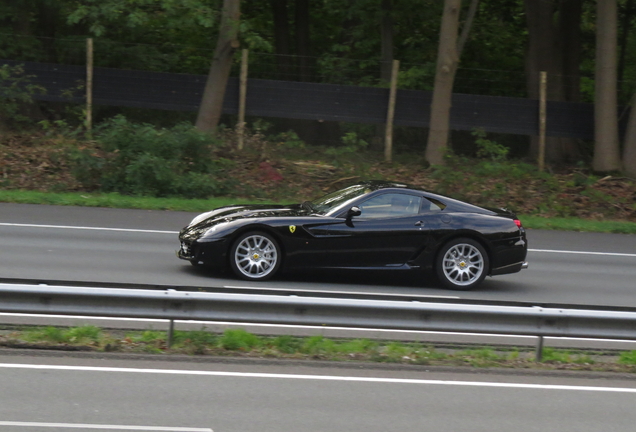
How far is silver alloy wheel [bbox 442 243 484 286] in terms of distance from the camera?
10.9m

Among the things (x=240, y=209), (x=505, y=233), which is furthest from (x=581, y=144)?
(x=240, y=209)

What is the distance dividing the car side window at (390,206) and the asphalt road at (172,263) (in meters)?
0.96

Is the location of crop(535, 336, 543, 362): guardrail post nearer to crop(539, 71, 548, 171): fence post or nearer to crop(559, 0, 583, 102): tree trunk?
crop(539, 71, 548, 171): fence post

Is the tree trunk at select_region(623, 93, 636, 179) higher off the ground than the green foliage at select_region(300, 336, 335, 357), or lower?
higher

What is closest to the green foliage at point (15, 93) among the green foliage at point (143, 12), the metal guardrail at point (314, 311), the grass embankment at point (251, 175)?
the grass embankment at point (251, 175)

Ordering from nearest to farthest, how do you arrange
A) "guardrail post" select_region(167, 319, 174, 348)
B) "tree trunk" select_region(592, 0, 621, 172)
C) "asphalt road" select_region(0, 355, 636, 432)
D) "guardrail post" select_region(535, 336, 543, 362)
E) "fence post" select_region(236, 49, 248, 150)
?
"asphalt road" select_region(0, 355, 636, 432)
"guardrail post" select_region(167, 319, 174, 348)
"guardrail post" select_region(535, 336, 543, 362)
"tree trunk" select_region(592, 0, 621, 172)
"fence post" select_region(236, 49, 248, 150)

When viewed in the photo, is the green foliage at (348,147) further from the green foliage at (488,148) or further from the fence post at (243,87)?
the green foliage at (488,148)

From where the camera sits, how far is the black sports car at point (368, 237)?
1043 cm

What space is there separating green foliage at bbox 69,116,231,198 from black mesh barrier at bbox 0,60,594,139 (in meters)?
2.93

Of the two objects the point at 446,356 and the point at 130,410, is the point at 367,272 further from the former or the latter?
the point at 130,410

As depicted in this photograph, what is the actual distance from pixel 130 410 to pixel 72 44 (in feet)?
62.0

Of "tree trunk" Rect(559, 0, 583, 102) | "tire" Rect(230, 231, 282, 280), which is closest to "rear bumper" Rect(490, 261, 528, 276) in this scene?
"tire" Rect(230, 231, 282, 280)

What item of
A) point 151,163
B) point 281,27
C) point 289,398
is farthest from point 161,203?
point 281,27

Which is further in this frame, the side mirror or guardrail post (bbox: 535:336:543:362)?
the side mirror
